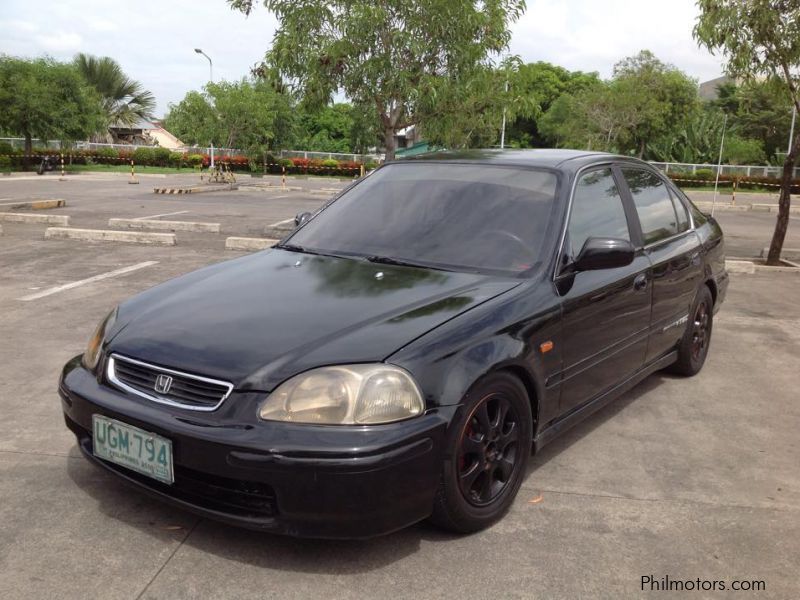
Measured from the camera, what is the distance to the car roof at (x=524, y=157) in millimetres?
4008

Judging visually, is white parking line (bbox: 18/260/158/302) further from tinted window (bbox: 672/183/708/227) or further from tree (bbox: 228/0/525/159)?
tinted window (bbox: 672/183/708/227)

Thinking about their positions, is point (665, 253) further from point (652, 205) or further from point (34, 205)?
point (34, 205)

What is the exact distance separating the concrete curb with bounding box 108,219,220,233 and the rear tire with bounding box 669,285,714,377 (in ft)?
31.2

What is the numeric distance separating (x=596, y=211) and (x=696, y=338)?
5.63 feet

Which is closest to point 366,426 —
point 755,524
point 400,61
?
point 755,524

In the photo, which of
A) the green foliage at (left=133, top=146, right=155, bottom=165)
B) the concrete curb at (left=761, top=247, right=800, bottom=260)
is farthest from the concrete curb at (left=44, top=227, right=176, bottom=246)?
the green foliage at (left=133, top=146, right=155, bottom=165)

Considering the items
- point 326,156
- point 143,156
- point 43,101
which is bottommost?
point 143,156

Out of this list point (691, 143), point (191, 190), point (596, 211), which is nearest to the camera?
point (596, 211)

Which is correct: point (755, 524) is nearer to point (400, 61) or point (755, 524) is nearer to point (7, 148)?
point (400, 61)

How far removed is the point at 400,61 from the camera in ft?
37.2

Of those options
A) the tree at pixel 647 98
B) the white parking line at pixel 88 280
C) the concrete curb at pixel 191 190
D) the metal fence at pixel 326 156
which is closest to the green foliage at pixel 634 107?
the tree at pixel 647 98

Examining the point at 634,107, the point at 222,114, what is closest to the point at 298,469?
the point at 222,114

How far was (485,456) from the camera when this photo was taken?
2.95 meters

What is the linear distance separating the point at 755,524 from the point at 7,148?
41.2m
